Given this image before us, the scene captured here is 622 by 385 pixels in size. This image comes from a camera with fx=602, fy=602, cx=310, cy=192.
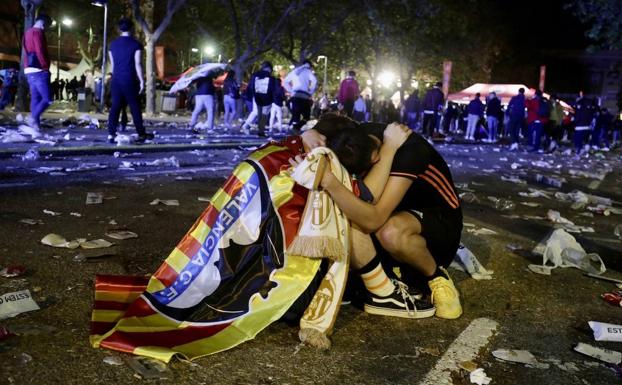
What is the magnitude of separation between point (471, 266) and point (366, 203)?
1.60 m

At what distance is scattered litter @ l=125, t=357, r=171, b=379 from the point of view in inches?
88.2

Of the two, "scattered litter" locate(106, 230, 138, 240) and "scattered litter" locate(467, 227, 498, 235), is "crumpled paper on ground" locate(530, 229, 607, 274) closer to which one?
"scattered litter" locate(467, 227, 498, 235)

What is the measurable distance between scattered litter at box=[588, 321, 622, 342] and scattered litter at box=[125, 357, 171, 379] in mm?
2138

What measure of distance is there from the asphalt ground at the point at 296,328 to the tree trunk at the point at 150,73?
16240 millimetres

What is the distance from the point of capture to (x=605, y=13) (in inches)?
947

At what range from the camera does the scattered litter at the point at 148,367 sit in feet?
7.35

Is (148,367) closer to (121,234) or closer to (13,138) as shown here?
(121,234)

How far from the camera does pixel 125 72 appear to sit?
32.3ft

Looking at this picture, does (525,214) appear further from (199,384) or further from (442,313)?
(199,384)

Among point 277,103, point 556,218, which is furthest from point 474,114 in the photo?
point 556,218

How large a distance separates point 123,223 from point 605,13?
24612 millimetres

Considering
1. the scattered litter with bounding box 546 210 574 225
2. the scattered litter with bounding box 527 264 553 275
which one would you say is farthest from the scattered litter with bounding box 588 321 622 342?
the scattered litter with bounding box 546 210 574 225

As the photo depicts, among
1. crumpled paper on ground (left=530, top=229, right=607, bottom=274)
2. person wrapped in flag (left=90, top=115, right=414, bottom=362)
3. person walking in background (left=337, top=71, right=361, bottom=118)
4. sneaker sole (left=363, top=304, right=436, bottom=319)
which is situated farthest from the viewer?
person walking in background (left=337, top=71, right=361, bottom=118)

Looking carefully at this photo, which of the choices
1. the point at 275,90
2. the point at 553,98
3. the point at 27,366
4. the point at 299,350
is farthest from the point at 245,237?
the point at 553,98
